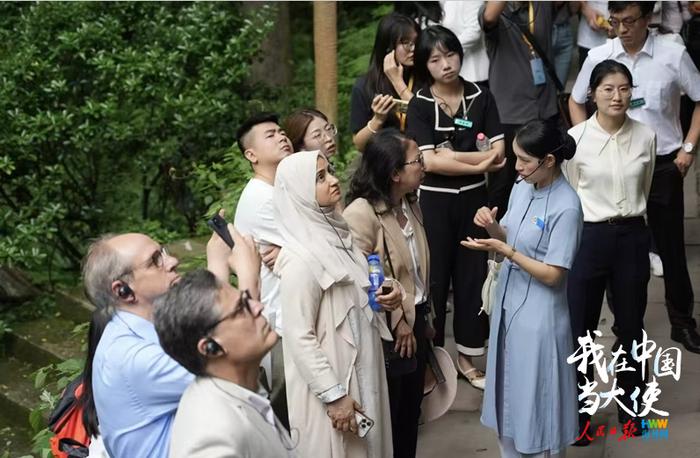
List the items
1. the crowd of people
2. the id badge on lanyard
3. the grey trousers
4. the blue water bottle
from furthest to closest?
the id badge on lanyard
the grey trousers
the blue water bottle
the crowd of people

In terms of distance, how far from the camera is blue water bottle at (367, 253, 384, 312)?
475 centimetres

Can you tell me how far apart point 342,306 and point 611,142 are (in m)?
2.12

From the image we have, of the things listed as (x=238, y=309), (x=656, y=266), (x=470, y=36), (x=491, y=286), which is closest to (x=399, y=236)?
(x=491, y=286)

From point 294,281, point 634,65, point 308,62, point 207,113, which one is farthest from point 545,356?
point 308,62

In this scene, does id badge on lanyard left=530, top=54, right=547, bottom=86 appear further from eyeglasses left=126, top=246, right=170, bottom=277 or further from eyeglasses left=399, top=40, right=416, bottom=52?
eyeglasses left=126, top=246, right=170, bottom=277

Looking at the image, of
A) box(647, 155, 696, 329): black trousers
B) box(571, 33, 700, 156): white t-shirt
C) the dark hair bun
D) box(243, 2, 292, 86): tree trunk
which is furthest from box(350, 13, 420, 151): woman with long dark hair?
box(243, 2, 292, 86): tree trunk

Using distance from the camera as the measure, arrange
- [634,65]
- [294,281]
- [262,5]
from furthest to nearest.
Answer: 1. [262,5]
2. [634,65]
3. [294,281]

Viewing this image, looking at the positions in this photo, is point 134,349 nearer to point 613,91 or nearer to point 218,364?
point 218,364

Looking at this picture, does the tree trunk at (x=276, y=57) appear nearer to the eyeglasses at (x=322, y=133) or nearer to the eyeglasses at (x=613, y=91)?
the eyeglasses at (x=322, y=133)

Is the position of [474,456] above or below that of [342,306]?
below

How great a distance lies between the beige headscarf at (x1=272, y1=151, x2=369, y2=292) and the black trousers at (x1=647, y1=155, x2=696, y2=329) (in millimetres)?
2888

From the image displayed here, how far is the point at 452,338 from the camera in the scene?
6973 mm

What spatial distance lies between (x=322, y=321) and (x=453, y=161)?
1863 millimetres

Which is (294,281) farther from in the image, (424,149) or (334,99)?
(334,99)
